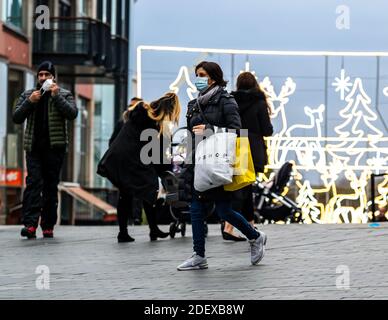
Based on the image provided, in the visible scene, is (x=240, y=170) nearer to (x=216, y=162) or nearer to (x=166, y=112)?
(x=216, y=162)

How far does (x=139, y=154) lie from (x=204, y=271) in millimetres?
3916

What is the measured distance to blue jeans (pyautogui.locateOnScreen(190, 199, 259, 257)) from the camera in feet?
32.9

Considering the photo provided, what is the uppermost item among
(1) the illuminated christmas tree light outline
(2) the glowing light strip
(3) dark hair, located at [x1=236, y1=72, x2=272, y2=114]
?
(2) the glowing light strip

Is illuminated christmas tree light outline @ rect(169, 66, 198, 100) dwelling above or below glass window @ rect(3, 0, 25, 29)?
below

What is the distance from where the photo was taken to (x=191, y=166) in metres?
10.2


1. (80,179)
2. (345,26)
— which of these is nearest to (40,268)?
(345,26)

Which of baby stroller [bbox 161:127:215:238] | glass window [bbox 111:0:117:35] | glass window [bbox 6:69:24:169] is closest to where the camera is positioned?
baby stroller [bbox 161:127:215:238]

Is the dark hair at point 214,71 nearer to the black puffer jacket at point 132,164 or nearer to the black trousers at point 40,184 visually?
the black puffer jacket at point 132,164

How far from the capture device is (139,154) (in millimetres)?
13500

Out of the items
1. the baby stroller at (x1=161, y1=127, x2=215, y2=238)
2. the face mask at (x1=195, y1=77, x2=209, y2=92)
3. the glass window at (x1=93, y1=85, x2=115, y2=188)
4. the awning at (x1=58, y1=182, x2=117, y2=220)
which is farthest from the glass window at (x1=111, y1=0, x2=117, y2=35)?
the face mask at (x1=195, y1=77, x2=209, y2=92)

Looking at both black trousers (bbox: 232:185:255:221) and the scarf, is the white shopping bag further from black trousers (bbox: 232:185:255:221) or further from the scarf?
black trousers (bbox: 232:185:255:221)

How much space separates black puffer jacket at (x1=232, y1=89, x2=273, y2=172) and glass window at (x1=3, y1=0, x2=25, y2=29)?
17121 millimetres

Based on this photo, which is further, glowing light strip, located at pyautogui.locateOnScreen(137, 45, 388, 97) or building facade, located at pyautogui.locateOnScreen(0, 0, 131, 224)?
building facade, located at pyautogui.locateOnScreen(0, 0, 131, 224)

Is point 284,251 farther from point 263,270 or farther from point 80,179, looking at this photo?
point 80,179
